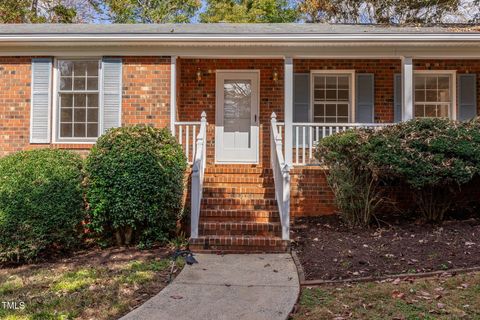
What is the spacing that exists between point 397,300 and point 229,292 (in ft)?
5.89

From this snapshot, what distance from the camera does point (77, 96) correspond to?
8.51 m

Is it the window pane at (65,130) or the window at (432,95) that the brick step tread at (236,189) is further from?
the window at (432,95)

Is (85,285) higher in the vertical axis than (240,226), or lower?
lower

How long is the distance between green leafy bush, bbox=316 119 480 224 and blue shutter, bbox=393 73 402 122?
7.46ft

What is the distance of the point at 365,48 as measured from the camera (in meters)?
8.28

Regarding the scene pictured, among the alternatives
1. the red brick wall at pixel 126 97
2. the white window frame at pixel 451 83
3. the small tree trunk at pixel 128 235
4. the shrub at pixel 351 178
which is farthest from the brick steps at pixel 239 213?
the white window frame at pixel 451 83

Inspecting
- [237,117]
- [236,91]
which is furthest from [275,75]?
[237,117]

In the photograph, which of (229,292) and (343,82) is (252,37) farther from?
(229,292)

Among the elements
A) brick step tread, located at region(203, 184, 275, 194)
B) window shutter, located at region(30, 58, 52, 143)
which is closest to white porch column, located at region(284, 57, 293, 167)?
brick step tread, located at region(203, 184, 275, 194)

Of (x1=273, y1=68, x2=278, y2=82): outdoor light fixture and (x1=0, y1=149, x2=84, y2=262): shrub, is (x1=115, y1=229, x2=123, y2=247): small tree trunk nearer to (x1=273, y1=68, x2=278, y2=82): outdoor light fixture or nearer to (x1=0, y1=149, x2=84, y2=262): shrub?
(x1=0, y1=149, x2=84, y2=262): shrub

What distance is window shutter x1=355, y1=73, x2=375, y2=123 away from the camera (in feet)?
30.7

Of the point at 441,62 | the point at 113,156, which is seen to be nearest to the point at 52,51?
the point at 113,156

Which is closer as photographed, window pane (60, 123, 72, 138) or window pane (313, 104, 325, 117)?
window pane (60, 123, 72, 138)

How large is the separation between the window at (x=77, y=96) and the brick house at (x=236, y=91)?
0.07 ft
